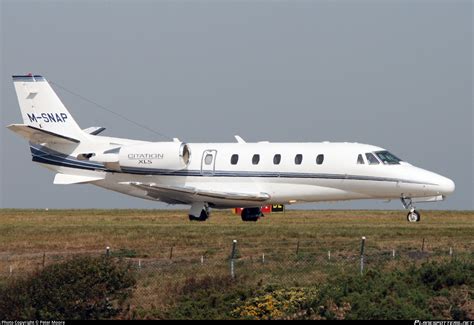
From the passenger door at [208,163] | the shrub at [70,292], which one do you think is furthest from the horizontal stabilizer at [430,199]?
the shrub at [70,292]

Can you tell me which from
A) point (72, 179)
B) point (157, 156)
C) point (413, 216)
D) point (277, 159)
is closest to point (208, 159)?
point (157, 156)

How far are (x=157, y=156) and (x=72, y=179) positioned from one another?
4.18 metres

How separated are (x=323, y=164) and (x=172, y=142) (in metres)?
6.19

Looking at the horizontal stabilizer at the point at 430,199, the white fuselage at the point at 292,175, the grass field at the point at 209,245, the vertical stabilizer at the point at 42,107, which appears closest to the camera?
the grass field at the point at 209,245

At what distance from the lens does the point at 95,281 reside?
23.5 meters

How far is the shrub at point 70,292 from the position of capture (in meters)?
22.8

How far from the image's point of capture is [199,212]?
141 feet

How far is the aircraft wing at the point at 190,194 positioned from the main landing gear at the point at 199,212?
0.38 m

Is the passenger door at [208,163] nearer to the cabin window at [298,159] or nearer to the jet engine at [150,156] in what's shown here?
the jet engine at [150,156]

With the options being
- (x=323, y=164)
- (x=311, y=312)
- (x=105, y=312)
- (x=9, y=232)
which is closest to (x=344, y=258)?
(x=311, y=312)

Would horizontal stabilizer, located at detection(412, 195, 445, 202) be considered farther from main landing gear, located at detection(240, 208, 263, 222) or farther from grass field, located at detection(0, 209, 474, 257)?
main landing gear, located at detection(240, 208, 263, 222)

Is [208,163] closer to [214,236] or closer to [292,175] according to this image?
[292,175]

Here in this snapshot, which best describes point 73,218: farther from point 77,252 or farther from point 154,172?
point 77,252

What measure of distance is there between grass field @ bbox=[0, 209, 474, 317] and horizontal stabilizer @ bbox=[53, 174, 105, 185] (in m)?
2.60
